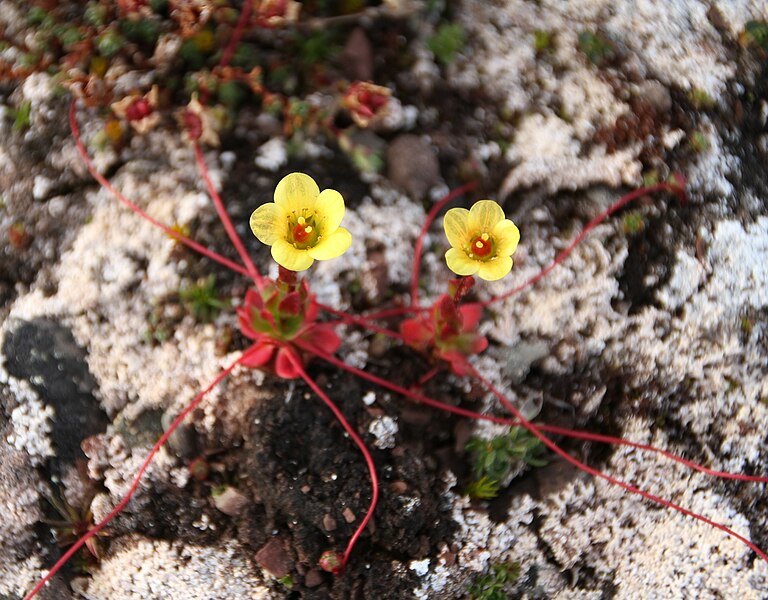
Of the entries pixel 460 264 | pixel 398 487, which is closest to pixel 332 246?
pixel 460 264

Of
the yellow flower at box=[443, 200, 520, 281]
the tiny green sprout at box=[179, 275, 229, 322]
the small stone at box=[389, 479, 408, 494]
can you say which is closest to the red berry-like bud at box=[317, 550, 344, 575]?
the small stone at box=[389, 479, 408, 494]

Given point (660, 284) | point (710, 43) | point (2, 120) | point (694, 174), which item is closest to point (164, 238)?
point (2, 120)

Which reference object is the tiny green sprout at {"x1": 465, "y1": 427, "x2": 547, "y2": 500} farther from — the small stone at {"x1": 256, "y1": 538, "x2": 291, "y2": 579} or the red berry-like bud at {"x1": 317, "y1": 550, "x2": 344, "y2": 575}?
the small stone at {"x1": 256, "y1": 538, "x2": 291, "y2": 579}

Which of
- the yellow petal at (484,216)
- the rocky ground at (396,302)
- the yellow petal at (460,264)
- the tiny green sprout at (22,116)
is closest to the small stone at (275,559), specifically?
the rocky ground at (396,302)

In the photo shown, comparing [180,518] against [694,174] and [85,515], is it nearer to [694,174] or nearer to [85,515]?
[85,515]

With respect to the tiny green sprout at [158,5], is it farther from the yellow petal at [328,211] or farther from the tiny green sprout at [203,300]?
the yellow petal at [328,211]

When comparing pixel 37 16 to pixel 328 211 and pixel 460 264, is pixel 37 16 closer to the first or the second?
pixel 328 211
